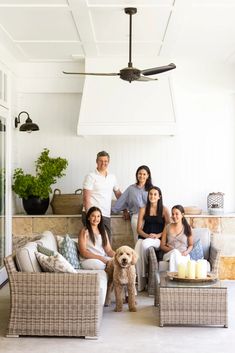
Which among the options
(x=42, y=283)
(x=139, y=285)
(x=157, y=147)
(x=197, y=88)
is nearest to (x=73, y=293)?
(x=42, y=283)

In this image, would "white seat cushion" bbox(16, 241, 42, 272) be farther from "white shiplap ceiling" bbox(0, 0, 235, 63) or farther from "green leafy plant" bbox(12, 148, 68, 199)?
"green leafy plant" bbox(12, 148, 68, 199)

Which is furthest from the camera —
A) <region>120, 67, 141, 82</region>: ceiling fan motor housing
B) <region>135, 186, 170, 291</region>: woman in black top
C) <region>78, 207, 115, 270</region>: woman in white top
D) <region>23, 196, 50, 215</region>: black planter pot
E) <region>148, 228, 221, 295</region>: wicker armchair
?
<region>23, 196, 50, 215</region>: black planter pot

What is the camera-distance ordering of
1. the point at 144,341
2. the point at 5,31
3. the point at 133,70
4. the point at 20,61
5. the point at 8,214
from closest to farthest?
the point at 144,341 < the point at 133,70 < the point at 5,31 < the point at 8,214 < the point at 20,61

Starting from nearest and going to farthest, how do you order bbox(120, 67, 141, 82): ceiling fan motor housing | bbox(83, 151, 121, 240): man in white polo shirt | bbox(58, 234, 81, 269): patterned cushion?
bbox(120, 67, 141, 82): ceiling fan motor housing < bbox(58, 234, 81, 269): patterned cushion < bbox(83, 151, 121, 240): man in white polo shirt

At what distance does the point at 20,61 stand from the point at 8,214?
85.2 inches

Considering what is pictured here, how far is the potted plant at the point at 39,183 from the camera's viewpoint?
7.16 metres

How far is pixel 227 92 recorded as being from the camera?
7730 millimetres

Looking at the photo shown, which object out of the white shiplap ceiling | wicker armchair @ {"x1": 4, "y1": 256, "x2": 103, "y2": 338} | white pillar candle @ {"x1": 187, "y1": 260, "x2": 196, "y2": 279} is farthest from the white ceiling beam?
white pillar candle @ {"x1": 187, "y1": 260, "x2": 196, "y2": 279}

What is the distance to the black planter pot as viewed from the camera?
7277 mm

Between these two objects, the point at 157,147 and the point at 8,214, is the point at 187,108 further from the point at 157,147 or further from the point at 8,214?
the point at 8,214

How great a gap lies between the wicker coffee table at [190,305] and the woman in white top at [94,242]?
981 millimetres

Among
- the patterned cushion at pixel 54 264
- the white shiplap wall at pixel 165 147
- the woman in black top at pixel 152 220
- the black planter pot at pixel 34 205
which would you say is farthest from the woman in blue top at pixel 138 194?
the patterned cushion at pixel 54 264

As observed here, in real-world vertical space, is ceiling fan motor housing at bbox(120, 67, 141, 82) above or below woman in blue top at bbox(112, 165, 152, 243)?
above

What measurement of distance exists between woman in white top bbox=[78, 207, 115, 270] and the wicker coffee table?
981 millimetres
